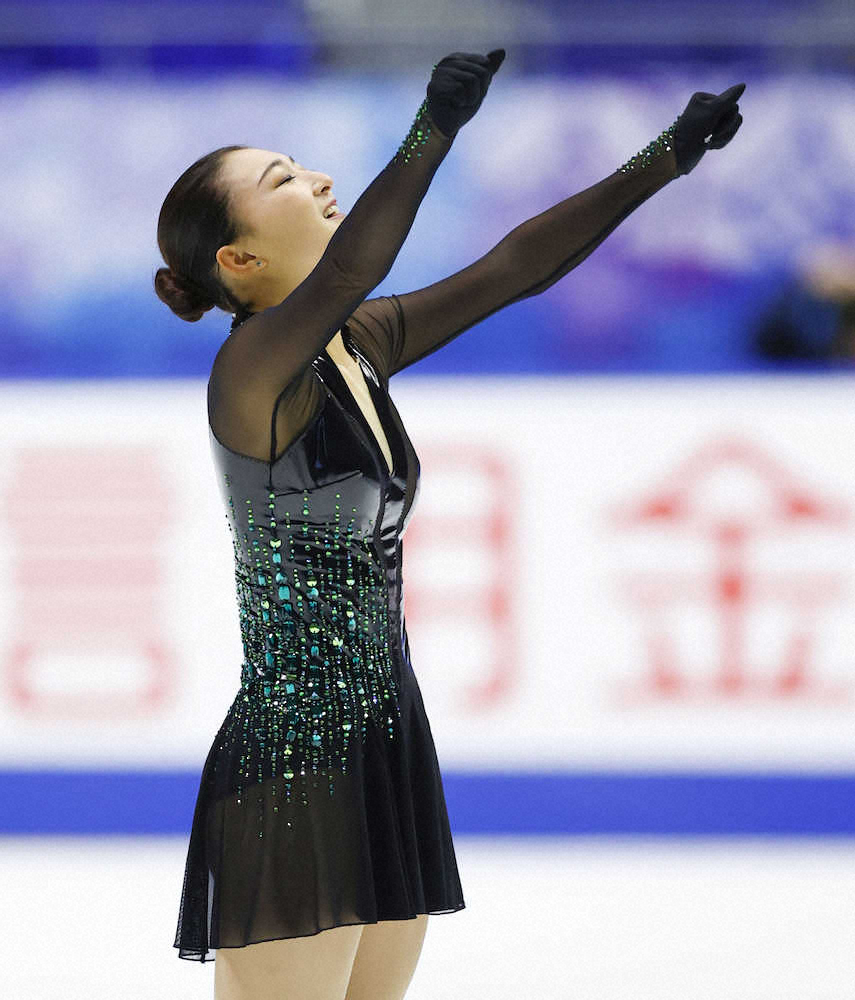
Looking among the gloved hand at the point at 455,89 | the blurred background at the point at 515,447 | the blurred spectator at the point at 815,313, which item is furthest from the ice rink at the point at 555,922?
the gloved hand at the point at 455,89

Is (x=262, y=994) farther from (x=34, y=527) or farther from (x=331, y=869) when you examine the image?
(x=34, y=527)

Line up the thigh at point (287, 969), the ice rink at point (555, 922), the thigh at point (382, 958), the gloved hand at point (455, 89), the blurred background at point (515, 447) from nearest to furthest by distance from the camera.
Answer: the gloved hand at point (455, 89) < the thigh at point (287, 969) < the thigh at point (382, 958) < the ice rink at point (555, 922) < the blurred background at point (515, 447)

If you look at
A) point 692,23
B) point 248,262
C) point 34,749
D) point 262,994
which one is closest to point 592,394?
point 692,23

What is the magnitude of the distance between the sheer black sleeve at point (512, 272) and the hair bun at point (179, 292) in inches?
7.0

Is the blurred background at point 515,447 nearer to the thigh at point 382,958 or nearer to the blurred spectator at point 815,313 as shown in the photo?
the blurred spectator at point 815,313

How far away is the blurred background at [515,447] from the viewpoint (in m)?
3.18

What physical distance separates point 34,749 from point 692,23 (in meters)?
2.33

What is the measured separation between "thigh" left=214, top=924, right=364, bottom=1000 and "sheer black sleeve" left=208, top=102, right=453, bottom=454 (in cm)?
47

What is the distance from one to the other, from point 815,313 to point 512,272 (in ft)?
6.28

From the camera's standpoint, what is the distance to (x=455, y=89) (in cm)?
114

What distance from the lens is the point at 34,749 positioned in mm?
3236

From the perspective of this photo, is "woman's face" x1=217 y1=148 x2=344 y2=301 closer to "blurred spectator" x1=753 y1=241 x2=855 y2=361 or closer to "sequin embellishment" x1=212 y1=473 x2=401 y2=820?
"sequin embellishment" x1=212 y1=473 x2=401 y2=820

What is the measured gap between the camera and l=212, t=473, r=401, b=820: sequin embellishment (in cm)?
134

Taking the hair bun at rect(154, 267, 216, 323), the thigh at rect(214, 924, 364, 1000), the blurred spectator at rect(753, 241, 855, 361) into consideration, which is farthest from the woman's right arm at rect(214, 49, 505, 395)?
the blurred spectator at rect(753, 241, 855, 361)
